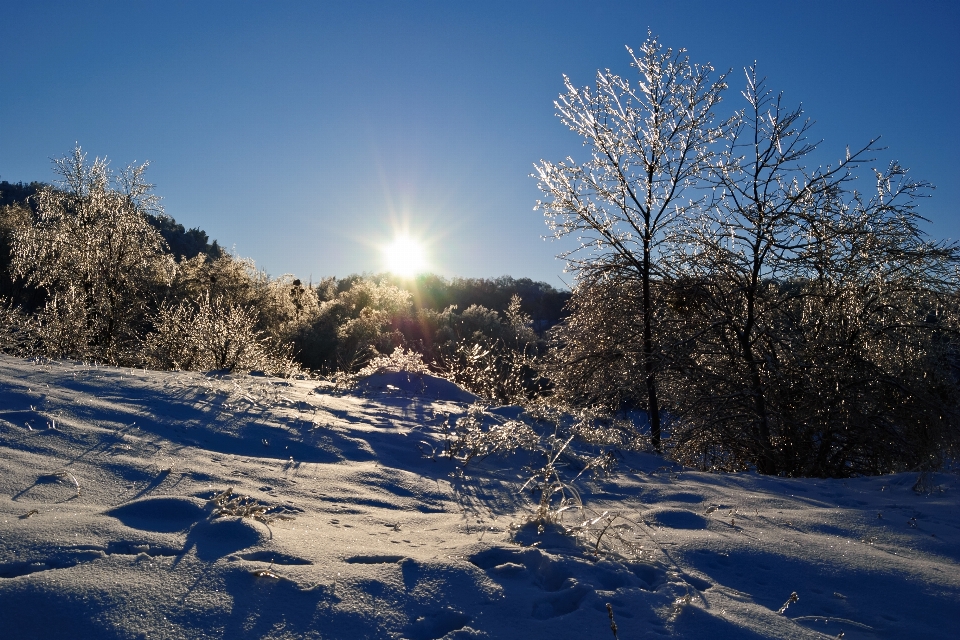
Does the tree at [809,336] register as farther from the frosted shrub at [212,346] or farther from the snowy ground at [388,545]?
the frosted shrub at [212,346]

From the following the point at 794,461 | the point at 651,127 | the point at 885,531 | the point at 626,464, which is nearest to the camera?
the point at 885,531

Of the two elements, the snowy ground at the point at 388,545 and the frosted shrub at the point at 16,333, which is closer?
the snowy ground at the point at 388,545

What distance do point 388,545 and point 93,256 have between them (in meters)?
13.0

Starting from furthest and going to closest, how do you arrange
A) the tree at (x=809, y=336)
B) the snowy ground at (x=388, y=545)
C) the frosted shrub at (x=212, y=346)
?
the frosted shrub at (x=212, y=346), the tree at (x=809, y=336), the snowy ground at (x=388, y=545)

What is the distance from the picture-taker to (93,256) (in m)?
12.3

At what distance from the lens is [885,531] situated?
291 cm

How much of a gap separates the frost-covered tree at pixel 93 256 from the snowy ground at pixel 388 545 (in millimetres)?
8881

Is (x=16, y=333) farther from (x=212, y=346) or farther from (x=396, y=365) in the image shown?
(x=396, y=365)

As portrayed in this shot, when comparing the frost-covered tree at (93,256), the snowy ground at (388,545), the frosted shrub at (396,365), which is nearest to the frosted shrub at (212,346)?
the frost-covered tree at (93,256)

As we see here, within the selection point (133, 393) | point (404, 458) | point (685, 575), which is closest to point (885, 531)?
point (685, 575)

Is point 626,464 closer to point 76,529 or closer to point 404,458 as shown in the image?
point 404,458

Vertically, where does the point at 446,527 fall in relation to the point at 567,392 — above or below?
below

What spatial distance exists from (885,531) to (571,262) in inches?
213

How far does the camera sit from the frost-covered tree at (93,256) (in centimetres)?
1188
